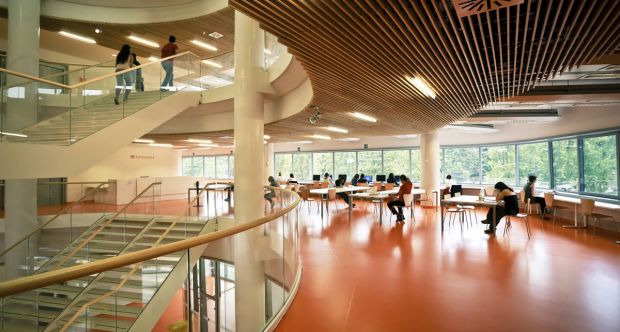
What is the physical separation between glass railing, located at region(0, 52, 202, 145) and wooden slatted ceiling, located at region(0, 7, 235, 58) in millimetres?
1871

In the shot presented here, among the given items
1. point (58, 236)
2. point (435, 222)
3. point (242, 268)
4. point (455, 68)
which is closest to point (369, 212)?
point (435, 222)

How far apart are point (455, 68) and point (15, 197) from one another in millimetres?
10566

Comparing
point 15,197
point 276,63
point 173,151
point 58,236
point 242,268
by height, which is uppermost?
point 276,63

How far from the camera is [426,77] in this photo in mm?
5168

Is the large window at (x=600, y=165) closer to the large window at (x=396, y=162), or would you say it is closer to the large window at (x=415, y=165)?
the large window at (x=415, y=165)

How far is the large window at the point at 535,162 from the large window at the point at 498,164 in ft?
1.21

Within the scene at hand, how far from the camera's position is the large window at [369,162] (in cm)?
1830

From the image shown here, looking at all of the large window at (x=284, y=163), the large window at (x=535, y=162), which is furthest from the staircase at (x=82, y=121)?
the large window at (x=535, y=162)

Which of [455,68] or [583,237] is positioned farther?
[583,237]

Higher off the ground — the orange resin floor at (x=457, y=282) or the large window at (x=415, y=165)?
the large window at (x=415, y=165)

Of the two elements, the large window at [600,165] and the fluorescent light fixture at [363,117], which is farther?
the large window at [600,165]

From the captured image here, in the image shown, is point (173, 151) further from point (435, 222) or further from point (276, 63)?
point (435, 222)

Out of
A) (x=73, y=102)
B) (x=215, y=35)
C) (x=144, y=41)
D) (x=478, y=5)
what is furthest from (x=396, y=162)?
(x=478, y=5)

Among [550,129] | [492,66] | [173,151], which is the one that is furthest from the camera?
[173,151]
